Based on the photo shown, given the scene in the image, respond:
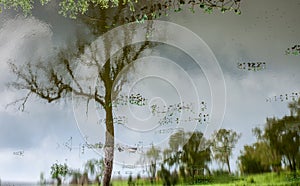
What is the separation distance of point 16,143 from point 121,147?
121 cm

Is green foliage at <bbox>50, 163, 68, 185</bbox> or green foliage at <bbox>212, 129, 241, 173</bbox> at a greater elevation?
green foliage at <bbox>212, 129, 241, 173</bbox>

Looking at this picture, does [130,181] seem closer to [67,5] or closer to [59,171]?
[59,171]

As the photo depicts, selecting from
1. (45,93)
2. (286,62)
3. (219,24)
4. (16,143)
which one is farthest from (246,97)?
(16,143)

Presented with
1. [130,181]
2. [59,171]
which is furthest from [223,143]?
[59,171]

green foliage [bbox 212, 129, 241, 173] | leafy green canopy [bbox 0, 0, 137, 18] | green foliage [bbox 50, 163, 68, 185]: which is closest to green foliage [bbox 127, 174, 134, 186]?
green foliage [bbox 50, 163, 68, 185]

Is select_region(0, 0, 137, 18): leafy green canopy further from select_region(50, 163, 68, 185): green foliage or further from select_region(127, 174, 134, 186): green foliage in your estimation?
select_region(127, 174, 134, 186): green foliage

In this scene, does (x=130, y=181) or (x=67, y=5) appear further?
(x=67, y=5)

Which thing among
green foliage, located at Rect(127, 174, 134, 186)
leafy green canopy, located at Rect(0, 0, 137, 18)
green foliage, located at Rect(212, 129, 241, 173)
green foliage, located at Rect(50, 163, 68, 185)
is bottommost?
green foliage, located at Rect(127, 174, 134, 186)

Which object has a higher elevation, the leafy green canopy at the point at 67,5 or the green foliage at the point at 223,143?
the leafy green canopy at the point at 67,5

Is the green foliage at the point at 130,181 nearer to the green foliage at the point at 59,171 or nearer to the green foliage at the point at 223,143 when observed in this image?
the green foliage at the point at 59,171

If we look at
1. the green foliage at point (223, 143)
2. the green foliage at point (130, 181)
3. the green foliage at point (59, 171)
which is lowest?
the green foliage at point (130, 181)

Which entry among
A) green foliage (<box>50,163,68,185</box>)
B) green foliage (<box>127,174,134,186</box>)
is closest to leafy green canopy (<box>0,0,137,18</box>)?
green foliage (<box>50,163,68,185</box>)

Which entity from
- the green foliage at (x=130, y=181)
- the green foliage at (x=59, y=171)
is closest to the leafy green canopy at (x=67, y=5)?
the green foliage at (x=59, y=171)

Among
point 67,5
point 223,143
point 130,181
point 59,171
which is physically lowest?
point 130,181
